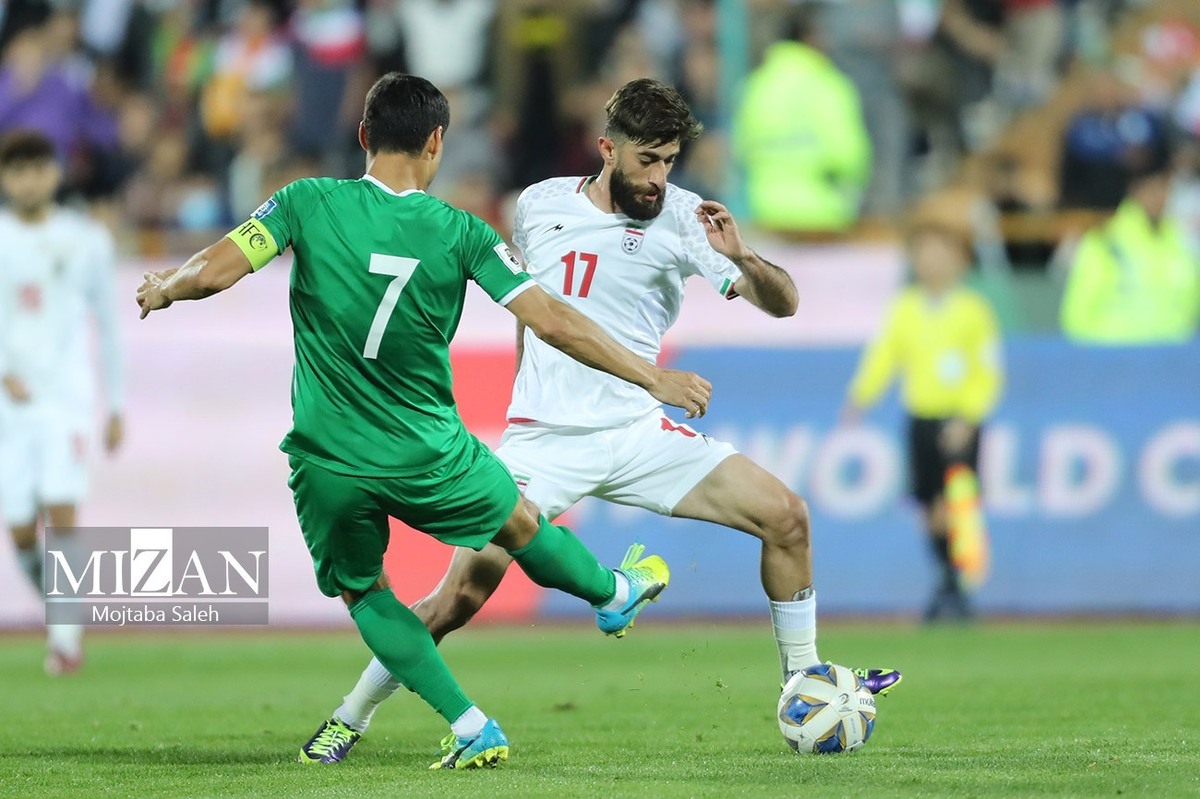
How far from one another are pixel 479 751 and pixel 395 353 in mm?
1393

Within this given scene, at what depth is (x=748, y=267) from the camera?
273 inches

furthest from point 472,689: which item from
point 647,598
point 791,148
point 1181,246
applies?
point 1181,246

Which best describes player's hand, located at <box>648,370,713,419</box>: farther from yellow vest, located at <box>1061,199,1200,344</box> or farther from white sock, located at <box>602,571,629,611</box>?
yellow vest, located at <box>1061,199,1200,344</box>

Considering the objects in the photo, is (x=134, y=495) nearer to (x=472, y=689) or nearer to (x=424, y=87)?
(x=472, y=689)

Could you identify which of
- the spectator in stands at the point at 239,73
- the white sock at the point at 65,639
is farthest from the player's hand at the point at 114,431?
the spectator in stands at the point at 239,73

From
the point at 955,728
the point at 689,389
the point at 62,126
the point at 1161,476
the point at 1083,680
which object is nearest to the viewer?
the point at 689,389

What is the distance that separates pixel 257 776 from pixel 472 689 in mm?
3343

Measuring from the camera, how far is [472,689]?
9.76 meters

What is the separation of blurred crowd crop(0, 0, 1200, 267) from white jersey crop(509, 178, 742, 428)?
19.8ft

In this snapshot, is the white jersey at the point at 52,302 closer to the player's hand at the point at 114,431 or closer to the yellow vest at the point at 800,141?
the player's hand at the point at 114,431

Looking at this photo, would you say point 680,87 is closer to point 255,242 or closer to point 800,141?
point 800,141

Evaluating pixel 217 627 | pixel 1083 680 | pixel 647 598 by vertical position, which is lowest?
pixel 217 627

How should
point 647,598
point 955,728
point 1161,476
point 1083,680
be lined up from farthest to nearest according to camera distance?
1. point 1161,476
2. point 1083,680
3. point 955,728
4. point 647,598

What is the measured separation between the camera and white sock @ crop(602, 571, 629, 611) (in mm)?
6902
